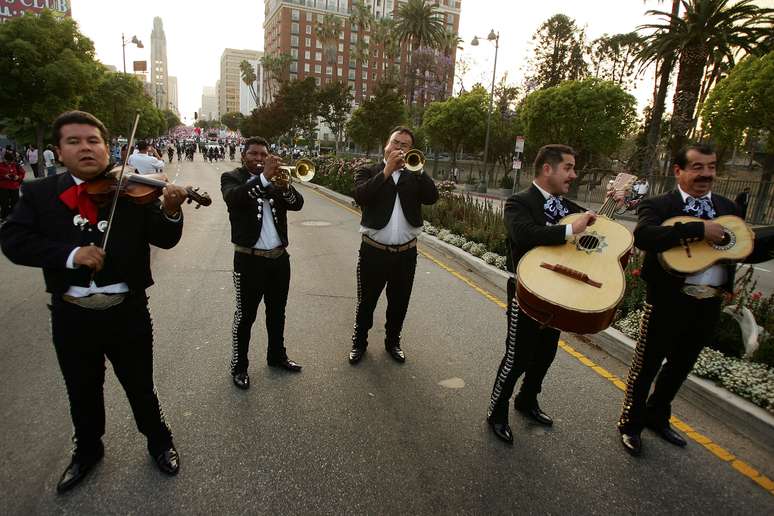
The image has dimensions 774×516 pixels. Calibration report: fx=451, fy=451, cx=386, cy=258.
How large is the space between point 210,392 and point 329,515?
1739 millimetres

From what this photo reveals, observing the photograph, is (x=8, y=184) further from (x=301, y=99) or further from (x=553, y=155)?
(x=301, y=99)

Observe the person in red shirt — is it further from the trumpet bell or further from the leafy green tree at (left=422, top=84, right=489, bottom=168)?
the leafy green tree at (left=422, top=84, right=489, bottom=168)

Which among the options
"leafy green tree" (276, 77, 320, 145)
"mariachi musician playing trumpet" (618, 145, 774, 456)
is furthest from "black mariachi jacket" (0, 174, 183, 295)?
"leafy green tree" (276, 77, 320, 145)

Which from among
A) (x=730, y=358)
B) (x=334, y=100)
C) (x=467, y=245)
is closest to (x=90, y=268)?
(x=730, y=358)

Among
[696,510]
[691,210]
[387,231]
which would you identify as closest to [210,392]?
[387,231]

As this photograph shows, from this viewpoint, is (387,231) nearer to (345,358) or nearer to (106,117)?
(345,358)

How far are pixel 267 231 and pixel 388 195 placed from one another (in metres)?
1.15

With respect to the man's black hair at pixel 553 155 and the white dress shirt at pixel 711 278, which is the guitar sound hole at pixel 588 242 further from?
the white dress shirt at pixel 711 278

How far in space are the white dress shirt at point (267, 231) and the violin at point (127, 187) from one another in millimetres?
1139

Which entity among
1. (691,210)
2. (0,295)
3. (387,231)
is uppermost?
(691,210)

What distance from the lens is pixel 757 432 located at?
3.49 meters

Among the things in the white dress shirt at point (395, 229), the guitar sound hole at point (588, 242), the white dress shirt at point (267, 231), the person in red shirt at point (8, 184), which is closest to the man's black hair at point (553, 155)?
the guitar sound hole at point (588, 242)

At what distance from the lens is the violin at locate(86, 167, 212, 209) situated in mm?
2457

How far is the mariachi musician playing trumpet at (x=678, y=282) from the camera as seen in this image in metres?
3.01
